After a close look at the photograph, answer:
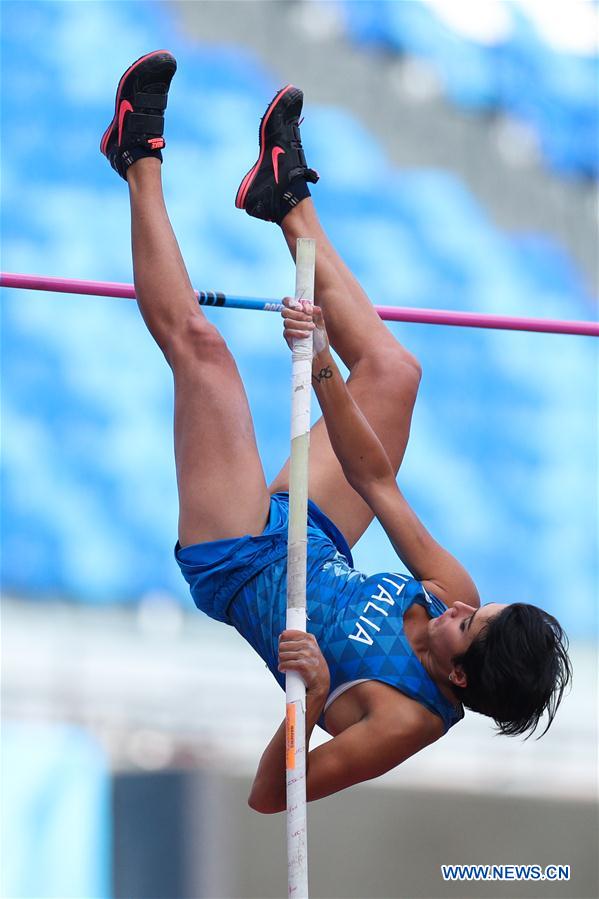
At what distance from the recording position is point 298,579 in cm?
219

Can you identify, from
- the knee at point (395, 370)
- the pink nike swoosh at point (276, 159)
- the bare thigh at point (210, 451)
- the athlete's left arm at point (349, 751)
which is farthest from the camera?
the knee at point (395, 370)

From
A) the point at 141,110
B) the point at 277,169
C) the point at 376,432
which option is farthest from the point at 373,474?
the point at 141,110

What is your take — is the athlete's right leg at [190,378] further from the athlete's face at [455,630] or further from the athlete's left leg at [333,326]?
the athlete's face at [455,630]

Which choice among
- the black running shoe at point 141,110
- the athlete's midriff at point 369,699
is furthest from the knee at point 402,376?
the black running shoe at point 141,110

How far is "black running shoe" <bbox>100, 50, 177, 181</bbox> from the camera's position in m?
2.57

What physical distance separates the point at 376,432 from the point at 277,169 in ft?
1.91

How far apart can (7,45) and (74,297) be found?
1554 mm

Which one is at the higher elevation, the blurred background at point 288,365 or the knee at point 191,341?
the blurred background at point 288,365

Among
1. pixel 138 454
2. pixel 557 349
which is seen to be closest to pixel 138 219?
pixel 138 454

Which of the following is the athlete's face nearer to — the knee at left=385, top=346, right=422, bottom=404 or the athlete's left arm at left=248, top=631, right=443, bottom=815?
the athlete's left arm at left=248, top=631, right=443, bottom=815

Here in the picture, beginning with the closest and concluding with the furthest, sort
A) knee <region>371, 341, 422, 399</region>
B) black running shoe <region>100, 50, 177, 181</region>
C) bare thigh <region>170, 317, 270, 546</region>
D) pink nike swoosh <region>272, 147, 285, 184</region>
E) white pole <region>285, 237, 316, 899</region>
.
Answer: white pole <region>285, 237, 316, 899</region> → bare thigh <region>170, 317, 270, 546</region> → black running shoe <region>100, 50, 177, 181</region> → pink nike swoosh <region>272, 147, 285, 184</region> → knee <region>371, 341, 422, 399</region>

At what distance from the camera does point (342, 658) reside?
2412 mm

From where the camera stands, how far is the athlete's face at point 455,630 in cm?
235

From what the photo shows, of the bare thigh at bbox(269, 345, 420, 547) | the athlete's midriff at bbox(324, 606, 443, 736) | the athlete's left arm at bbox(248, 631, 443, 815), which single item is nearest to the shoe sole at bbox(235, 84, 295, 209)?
the bare thigh at bbox(269, 345, 420, 547)
